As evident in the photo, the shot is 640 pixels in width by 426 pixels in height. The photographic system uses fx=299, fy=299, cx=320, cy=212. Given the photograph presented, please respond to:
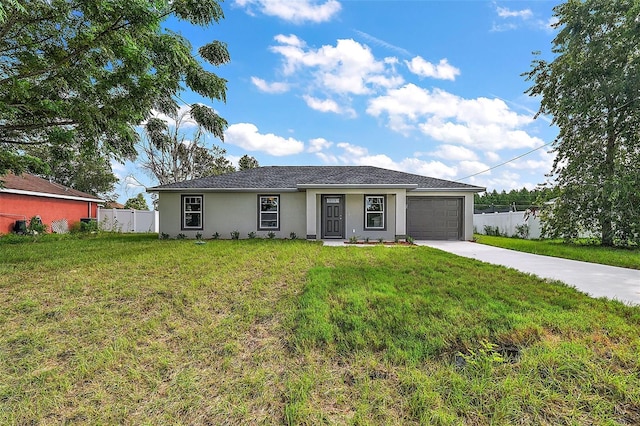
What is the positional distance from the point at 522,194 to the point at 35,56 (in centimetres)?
4345

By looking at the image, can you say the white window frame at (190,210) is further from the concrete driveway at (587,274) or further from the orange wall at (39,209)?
the concrete driveway at (587,274)

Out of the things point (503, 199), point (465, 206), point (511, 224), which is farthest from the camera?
A: point (503, 199)

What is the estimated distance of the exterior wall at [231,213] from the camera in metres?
13.2

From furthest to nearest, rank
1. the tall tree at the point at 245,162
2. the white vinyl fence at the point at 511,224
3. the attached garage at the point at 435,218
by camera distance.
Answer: the tall tree at the point at 245,162 < the white vinyl fence at the point at 511,224 < the attached garage at the point at 435,218

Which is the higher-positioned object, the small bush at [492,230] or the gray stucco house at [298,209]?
the gray stucco house at [298,209]

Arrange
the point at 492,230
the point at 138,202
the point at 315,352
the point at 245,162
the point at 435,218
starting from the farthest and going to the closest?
the point at 245,162, the point at 138,202, the point at 492,230, the point at 435,218, the point at 315,352

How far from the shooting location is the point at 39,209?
51.0 feet

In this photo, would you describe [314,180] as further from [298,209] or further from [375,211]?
[375,211]

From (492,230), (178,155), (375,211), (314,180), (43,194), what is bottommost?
(492,230)

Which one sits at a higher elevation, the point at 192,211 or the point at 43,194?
the point at 43,194

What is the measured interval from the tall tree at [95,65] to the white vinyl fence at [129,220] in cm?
1256

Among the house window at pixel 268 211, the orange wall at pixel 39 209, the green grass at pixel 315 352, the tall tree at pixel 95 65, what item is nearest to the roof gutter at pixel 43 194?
the orange wall at pixel 39 209

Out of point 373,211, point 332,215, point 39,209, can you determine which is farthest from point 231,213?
point 39,209

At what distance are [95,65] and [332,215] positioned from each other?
30.8 feet
